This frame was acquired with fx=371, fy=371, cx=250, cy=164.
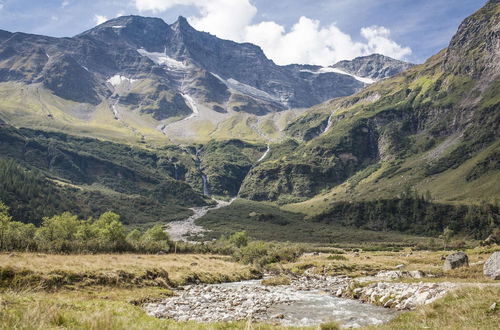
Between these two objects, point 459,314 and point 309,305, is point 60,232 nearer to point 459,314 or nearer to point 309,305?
point 309,305

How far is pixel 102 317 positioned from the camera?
1138 centimetres

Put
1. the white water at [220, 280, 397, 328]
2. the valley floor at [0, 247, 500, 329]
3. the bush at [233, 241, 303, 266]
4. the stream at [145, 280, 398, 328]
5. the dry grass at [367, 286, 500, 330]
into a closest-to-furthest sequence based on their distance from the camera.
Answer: the valley floor at [0, 247, 500, 329], the dry grass at [367, 286, 500, 330], the white water at [220, 280, 397, 328], the stream at [145, 280, 398, 328], the bush at [233, 241, 303, 266]

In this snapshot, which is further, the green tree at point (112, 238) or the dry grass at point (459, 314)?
the green tree at point (112, 238)

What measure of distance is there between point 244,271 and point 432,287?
45.1 meters

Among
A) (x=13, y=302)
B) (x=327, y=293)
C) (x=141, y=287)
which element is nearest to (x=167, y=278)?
(x=141, y=287)

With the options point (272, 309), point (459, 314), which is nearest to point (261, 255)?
point (272, 309)

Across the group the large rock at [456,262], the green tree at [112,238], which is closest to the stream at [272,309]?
the large rock at [456,262]

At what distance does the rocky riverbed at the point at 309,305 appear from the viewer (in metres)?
28.3

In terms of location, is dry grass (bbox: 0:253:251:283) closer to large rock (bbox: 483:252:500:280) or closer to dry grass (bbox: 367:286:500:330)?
dry grass (bbox: 367:286:500:330)

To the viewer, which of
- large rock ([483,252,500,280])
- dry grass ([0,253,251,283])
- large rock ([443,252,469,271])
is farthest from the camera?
large rock ([443,252,469,271])

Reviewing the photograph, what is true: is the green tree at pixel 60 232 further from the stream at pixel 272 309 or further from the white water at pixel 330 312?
the white water at pixel 330 312

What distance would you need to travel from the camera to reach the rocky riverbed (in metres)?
28.3

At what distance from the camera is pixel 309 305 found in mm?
36188

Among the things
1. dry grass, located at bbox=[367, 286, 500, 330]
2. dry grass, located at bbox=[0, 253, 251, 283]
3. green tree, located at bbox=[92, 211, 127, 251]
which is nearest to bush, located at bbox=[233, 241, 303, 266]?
dry grass, located at bbox=[0, 253, 251, 283]
